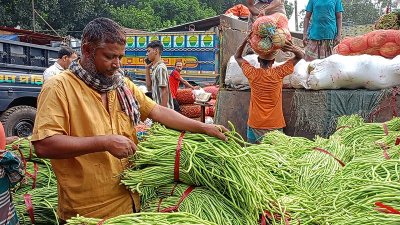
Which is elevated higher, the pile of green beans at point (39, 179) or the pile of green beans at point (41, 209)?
the pile of green beans at point (39, 179)

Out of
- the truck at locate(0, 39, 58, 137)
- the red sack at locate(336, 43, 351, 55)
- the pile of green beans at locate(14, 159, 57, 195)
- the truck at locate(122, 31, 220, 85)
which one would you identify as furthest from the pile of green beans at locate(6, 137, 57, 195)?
the truck at locate(122, 31, 220, 85)

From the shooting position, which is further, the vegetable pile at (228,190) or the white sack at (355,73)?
the white sack at (355,73)

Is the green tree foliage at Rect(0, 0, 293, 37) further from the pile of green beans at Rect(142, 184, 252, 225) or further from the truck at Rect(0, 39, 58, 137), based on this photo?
the pile of green beans at Rect(142, 184, 252, 225)

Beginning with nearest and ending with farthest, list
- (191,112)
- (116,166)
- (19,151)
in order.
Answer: (116,166) < (19,151) < (191,112)

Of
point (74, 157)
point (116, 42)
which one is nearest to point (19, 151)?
point (74, 157)

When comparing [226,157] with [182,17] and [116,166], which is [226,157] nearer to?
[116,166]

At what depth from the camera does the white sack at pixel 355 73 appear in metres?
5.14

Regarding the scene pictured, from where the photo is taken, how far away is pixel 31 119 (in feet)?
26.4

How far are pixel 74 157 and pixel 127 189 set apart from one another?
1.14 ft

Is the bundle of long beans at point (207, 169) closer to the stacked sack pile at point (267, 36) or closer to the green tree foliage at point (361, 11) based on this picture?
the stacked sack pile at point (267, 36)

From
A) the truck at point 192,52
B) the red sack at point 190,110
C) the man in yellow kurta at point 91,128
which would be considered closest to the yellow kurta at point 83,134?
the man in yellow kurta at point 91,128

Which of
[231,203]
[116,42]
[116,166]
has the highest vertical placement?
[116,42]

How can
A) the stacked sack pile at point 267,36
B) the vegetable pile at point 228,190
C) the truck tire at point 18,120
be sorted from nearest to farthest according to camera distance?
the vegetable pile at point 228,190, the stacked sack pile at point 267,36, the truck tire at point 18,120

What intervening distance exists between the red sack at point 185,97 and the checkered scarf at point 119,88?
651cm
